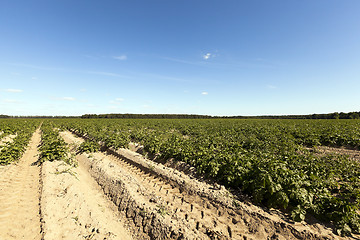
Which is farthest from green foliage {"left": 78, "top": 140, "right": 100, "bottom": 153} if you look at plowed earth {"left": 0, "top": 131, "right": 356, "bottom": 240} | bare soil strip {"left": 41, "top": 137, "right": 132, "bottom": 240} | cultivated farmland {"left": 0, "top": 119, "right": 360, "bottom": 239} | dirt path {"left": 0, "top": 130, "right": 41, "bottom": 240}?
bare soil strip {"left": 41, "top": 137, "right": 132, "bottom": 240}

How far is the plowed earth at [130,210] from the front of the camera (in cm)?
420

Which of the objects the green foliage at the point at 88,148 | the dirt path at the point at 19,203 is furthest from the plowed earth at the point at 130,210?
the green foliage at the point at 88,148

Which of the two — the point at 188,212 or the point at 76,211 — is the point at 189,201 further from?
the point at 76,211

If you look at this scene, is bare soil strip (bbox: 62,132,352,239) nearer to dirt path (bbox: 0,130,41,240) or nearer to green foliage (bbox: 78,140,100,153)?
dirt path (bbox: 0,130,41,240)

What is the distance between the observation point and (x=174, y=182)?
6863mm

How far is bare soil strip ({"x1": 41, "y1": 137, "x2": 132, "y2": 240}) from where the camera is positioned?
4395 mm

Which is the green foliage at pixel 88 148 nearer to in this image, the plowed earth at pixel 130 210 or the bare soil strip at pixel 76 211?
the plowed earth at pixel 130 210

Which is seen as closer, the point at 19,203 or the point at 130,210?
the point at 130,210

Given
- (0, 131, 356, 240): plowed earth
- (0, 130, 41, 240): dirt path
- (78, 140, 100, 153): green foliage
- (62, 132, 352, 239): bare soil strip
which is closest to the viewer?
(62, 132, 352, 239): bare soil strip

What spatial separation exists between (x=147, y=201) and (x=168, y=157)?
12.7 ft

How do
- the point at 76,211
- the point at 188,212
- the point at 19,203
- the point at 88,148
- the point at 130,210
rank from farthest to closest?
the point at 88,148 < the point at 19,203 < the point at 130,210 < the point at 76,211 < the point at 188,212

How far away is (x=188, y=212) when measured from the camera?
16.6ft

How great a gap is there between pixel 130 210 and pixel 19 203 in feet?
14.3

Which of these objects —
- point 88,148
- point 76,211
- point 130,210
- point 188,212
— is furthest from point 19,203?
point 88,148
